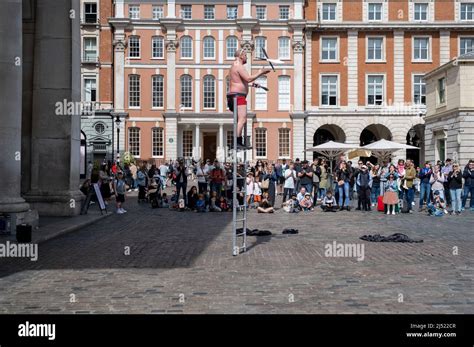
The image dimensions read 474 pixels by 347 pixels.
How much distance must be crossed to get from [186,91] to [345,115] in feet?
51.5

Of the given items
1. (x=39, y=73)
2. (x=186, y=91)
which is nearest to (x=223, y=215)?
(x=39, y=73)

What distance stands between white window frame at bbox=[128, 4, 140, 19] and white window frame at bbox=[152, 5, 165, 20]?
156 cm

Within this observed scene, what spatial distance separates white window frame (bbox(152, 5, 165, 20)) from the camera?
58219mm

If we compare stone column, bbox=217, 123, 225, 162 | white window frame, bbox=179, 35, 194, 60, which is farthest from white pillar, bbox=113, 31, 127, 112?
stone column, bbox=217, 123, 225, 162

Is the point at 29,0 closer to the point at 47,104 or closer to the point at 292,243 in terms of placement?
the point at 47,104

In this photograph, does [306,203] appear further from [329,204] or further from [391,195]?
[391,195]

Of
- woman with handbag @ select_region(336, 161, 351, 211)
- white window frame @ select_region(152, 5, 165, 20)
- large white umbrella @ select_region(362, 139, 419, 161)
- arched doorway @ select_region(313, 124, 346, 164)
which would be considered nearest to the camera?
woman with handbag @ select_region(336, 161, 351, 211)

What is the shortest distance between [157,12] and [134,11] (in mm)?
2238

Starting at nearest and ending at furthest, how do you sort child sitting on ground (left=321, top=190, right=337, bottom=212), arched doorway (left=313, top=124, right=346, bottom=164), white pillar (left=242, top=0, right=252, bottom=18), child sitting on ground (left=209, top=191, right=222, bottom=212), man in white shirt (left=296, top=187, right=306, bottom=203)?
child sitting on ground (left=209, top=191, right=222, bottom=212)
child sitting on ground (left=321, top=190, right=337, bottom=212)
man in white shirt (left=296, top=187, right=306, bottom=203)
white pillar (left=242, top=0, right=252, bottom=18)
arched doorway (left=313, top=124, right=346, bottom=164)

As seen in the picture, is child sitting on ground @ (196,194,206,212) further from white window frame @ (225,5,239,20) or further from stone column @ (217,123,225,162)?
white window frame @ (225,5,239,20)

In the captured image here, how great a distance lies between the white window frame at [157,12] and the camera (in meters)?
58.2
